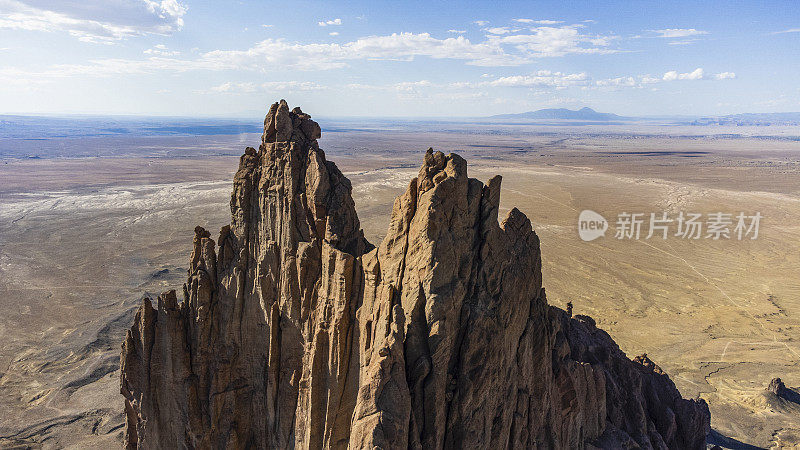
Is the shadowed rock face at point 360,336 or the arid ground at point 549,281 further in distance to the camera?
the arid ground at point 549,281

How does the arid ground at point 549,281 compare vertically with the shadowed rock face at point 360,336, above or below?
below

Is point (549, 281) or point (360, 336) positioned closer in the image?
point (360, 336)

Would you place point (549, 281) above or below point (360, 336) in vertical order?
below

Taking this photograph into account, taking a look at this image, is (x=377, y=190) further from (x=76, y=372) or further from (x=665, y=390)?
(x=665, y=390)

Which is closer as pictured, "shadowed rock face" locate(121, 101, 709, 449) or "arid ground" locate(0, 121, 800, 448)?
"shadowed rock face" locate(121, 101, 709, 449)
